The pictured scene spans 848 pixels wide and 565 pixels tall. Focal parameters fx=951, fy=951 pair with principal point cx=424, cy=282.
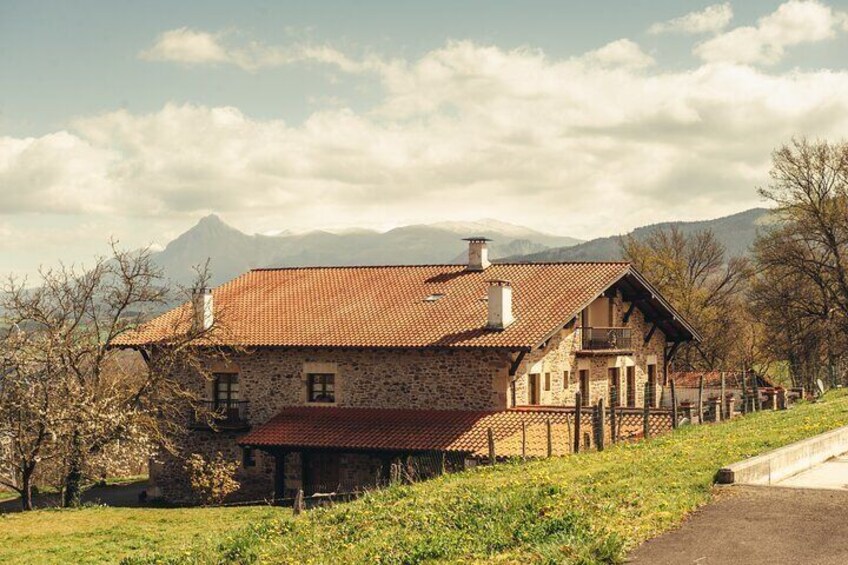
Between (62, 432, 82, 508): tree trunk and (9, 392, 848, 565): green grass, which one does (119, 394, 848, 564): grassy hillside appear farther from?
(62, 432, 82, 508): tree trunk

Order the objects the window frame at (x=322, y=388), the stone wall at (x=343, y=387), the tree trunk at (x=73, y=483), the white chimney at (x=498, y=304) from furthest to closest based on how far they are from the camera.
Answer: the window frame at (x=322, y=388) < the tree trunk at (x=73, y=483) < the white chimney at (x=498, y=304) < the stone wall at (x=343, y=387)

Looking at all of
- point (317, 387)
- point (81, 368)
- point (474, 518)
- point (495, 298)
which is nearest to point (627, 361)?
point (495, 298)

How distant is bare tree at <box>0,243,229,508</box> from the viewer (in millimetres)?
31719

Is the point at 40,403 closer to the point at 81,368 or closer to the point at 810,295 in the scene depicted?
the point at 81,368

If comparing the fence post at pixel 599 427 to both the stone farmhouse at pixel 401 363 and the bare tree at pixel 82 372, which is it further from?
the bare tree at pixel 82 372

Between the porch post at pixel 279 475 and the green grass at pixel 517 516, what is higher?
the green grass at pixel 517 516

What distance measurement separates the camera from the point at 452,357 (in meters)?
31.9

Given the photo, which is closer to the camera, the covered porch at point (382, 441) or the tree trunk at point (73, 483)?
the covered porch at point (382, 441)

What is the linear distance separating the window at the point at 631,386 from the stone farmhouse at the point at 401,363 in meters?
0.06

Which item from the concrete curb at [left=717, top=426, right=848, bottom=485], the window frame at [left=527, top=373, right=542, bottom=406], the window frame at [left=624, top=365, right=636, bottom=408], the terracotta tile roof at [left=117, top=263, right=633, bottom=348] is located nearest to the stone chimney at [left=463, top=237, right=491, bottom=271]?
the terracotta tile roof at [left=117, top=263, right=633, bottom=348]

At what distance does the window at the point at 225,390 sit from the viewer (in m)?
35.8

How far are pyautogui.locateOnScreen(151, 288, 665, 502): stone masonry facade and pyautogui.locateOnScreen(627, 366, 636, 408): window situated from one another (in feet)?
3.26

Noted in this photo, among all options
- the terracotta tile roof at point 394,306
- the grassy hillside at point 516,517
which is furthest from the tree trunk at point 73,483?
the grassy hillside at point 516,517

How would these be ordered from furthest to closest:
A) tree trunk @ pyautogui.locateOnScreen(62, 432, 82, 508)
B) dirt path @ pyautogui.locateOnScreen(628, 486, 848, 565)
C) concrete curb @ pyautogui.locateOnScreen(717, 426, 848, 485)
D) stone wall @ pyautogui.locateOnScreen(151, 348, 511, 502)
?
tree trunk @ pyautogui.locateOnScreen(62, 432, 82, 508)
stone wall @ pyautogui.locateOnScreen(151, 348, 511, 502)
concrete curb @ pyautogui.locateOnScreen(717, 426, 848, 485)
dirt path @ pyautogui.locateOnScreen(628, 486, 848, 565)
